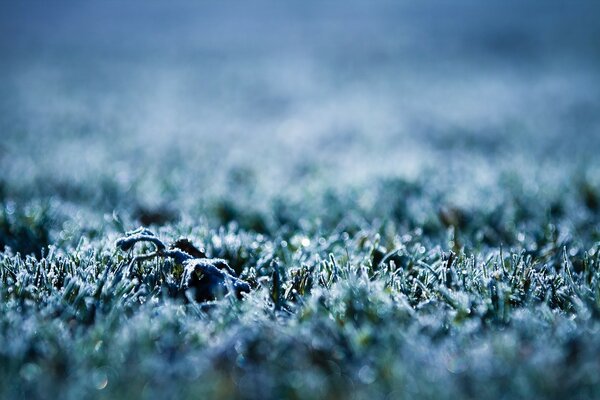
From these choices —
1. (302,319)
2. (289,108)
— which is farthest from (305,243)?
(289,108)

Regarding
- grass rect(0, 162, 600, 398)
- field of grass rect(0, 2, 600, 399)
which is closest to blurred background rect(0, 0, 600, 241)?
field of grass rect(0, 2, 600, 399)

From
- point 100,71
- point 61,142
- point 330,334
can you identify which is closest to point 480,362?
point 330,334

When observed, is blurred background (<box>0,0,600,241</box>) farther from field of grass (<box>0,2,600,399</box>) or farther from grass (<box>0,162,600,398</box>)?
grass (<box>0,162,600,398</box>)

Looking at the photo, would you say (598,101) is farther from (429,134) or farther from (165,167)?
(165,167)

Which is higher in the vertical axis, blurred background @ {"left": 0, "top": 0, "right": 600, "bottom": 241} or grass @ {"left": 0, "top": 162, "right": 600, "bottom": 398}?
grass @ {"left": 0, "top": 162, "right": 600, "bottom": 398}

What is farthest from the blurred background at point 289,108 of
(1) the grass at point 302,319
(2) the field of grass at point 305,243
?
(1) the grass at point 302,319

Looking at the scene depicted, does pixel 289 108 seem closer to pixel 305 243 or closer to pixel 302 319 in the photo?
pixel 305 243
